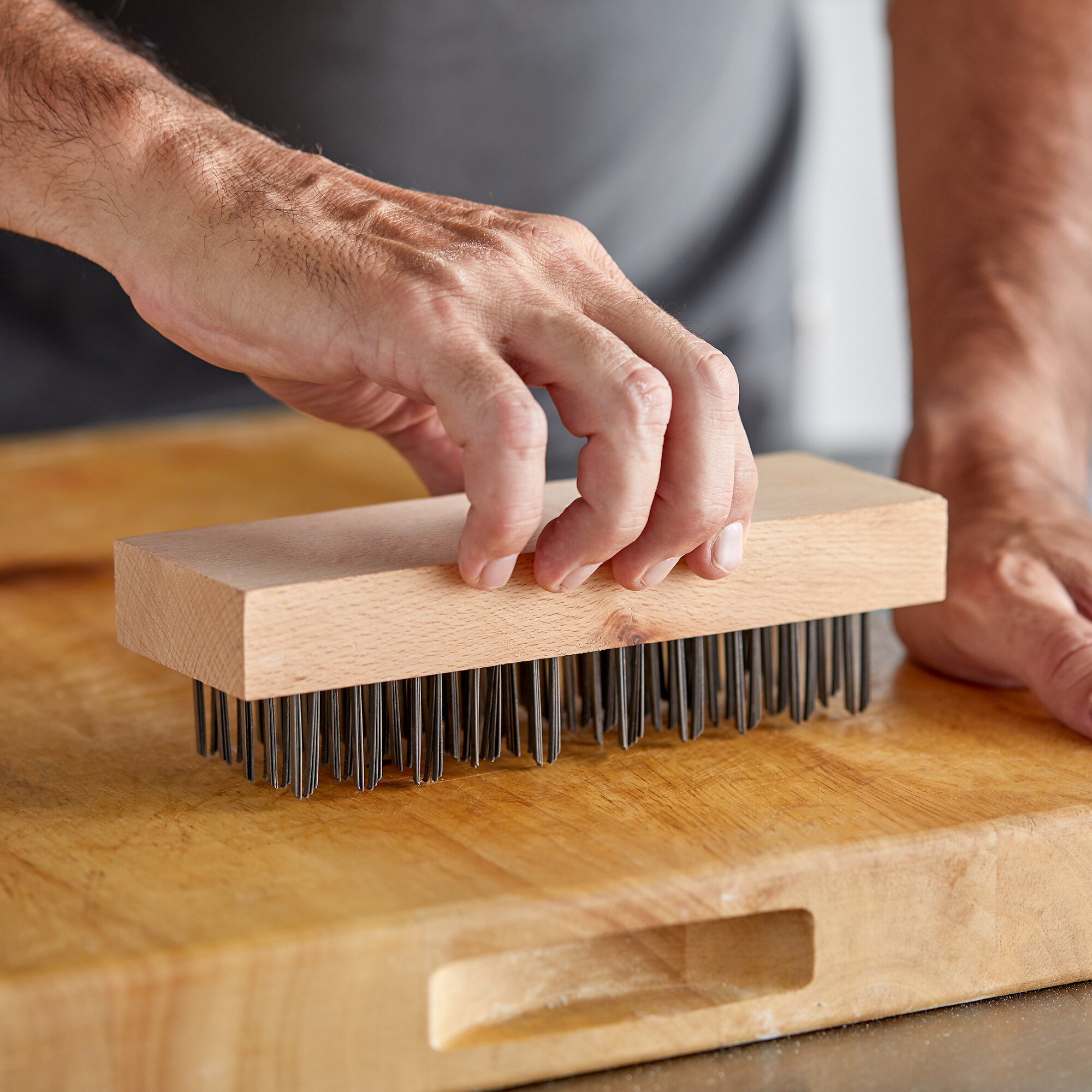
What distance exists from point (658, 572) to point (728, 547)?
0.14 ft

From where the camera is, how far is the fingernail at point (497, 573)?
65cm

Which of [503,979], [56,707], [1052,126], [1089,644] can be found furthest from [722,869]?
[1052,126]

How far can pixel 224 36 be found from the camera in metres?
1.37

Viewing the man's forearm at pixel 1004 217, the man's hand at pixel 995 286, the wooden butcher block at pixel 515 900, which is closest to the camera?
the wooden butcher block at pixel 515 900

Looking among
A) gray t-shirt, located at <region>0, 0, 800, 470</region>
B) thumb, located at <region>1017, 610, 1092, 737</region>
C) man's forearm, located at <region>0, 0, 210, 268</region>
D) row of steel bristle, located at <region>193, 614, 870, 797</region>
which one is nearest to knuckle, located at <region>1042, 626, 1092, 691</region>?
thumb, located at <region>1017, 610, 1092, 737</region>

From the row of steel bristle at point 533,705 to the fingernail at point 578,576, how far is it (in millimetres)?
66

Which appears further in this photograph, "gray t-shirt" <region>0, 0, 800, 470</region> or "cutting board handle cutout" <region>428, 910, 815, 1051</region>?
"gray t-shirt" <region>0, 0, 800, 470</region>

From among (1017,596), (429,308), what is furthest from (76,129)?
(1017,596)

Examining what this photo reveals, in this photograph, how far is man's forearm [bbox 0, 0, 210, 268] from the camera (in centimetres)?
72

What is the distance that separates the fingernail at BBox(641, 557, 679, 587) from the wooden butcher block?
111 millimetres

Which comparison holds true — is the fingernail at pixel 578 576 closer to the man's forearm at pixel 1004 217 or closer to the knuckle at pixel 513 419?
the knuckle at pixel 513 419

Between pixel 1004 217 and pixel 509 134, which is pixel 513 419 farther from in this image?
pixel 509 134

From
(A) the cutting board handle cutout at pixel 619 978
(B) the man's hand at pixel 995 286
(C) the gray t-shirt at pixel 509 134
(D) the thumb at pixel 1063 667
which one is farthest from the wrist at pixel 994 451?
(C) the gray t-shirt at pixel 509 134

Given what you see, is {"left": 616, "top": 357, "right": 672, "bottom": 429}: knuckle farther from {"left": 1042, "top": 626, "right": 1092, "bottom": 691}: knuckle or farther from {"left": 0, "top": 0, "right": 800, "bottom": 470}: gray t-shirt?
{"left": 0, "top": 0, "right": 800, "bottom": 470}: gray t-shirt
